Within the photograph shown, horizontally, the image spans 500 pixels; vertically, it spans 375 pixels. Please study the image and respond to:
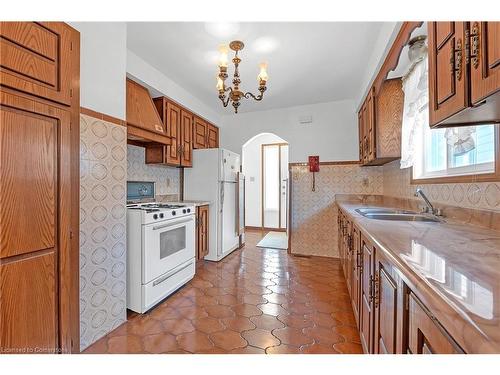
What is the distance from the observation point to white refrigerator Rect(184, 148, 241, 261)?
3.55 m

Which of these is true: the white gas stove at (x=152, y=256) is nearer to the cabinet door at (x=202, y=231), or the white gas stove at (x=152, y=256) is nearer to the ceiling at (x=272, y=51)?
the cabinet door at (x=202, y=231)

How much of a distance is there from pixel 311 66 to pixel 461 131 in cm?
162

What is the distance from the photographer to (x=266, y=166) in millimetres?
6191

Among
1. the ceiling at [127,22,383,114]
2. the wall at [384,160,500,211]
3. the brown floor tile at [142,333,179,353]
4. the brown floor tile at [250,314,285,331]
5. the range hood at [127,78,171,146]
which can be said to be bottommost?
the brown floor tile at [142,333,179,353]

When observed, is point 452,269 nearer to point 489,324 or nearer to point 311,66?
point 489,324

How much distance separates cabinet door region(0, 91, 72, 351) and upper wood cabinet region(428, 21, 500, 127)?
1.82 meters

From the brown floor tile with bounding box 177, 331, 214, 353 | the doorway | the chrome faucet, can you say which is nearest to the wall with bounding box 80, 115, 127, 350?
the brown floor tile with bounding box 177, 331, 214, 353

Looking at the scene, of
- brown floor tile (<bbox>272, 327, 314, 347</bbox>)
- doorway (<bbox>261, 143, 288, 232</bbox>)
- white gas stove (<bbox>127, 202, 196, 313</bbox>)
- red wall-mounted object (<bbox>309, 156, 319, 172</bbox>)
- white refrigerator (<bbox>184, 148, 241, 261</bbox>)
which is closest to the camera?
brown floor tile (<bbox>272, 327, 314, 347</bbox>)

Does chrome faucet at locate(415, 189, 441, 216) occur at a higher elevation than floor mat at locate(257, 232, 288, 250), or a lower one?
higher

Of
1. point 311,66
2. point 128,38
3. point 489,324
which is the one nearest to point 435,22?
point 489,324

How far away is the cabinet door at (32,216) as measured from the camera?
3.61 feet

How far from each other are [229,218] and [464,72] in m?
3.32

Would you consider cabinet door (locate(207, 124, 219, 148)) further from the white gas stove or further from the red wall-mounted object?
the white gas stove

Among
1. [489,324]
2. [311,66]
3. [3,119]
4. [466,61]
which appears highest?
[311,66]
